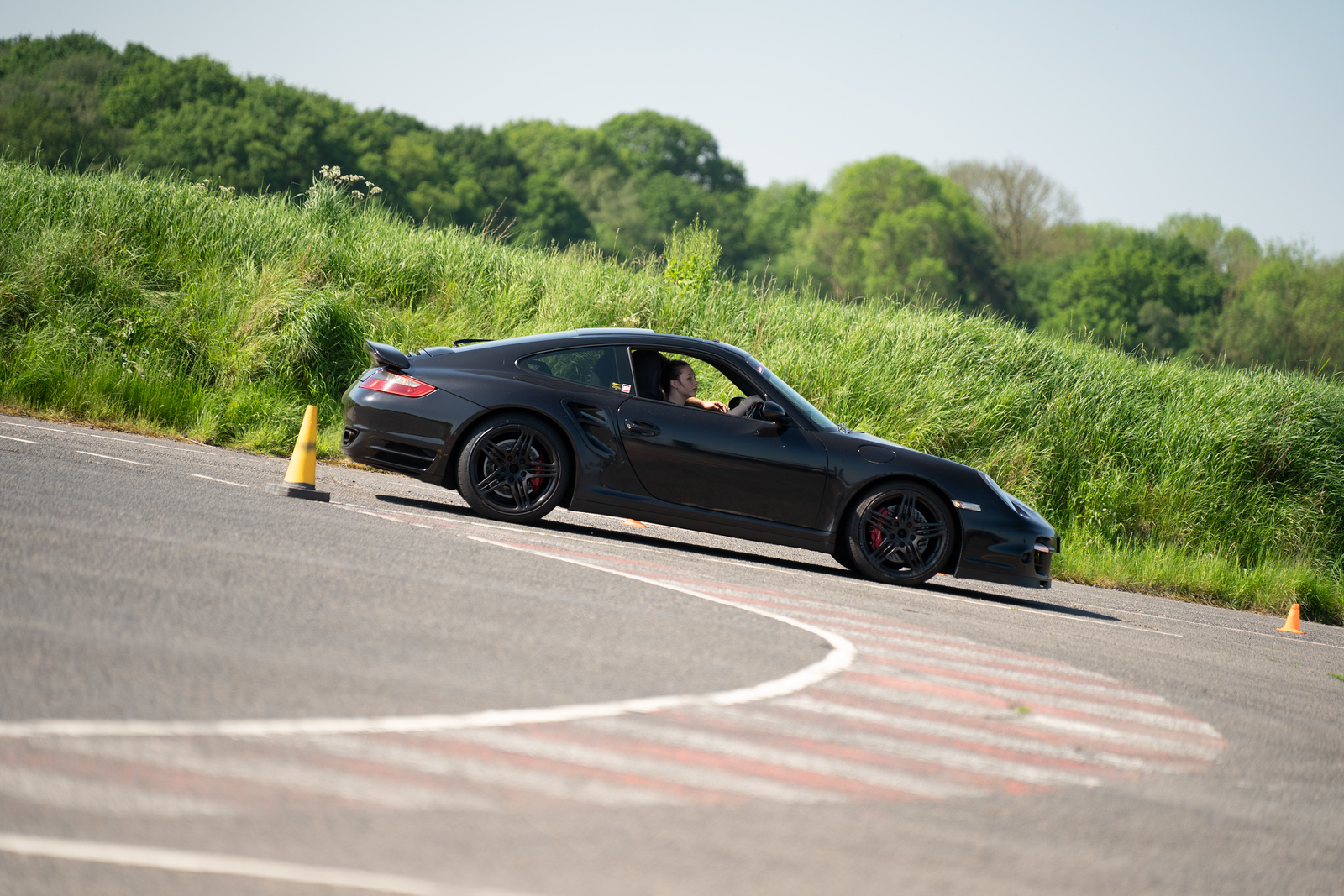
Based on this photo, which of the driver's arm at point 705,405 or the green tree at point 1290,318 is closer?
the driver's arm at point 705,405

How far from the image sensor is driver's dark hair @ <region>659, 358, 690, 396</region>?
363 inches

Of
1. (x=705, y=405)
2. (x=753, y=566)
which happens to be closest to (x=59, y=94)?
(x=705, y=405)

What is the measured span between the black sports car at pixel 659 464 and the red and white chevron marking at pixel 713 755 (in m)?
3.01

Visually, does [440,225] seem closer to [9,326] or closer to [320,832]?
[9,326]

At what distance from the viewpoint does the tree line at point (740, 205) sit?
200 ft

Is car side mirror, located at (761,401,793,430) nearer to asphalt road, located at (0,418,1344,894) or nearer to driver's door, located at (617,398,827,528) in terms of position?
driver's door, located at (617,398,827,528)

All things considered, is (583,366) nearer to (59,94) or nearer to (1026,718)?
(1026,718)

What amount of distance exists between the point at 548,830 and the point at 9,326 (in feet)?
45.1

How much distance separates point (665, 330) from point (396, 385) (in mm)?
9359

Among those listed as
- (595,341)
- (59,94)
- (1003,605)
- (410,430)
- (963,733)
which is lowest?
(963,733)

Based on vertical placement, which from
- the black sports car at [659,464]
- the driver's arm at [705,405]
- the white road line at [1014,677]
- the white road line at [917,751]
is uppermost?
the driver's arm at [705,405]

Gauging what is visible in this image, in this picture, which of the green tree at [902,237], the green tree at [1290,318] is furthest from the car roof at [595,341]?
the green tree at [902,237]

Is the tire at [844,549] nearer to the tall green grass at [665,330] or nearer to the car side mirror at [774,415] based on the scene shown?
the car side mirror at [774,415]

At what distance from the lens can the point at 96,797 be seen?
3006 millimetres
